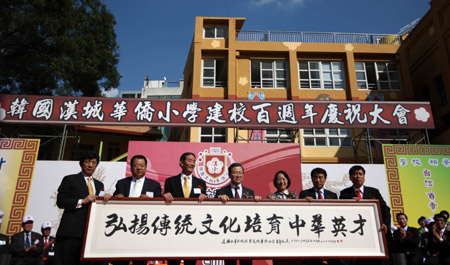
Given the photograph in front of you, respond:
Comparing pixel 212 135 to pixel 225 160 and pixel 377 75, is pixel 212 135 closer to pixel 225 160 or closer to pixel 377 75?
pixel 225 160

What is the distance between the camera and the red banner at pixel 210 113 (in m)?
8.82

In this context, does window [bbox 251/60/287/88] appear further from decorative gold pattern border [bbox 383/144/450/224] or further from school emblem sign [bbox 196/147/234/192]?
decorative gold pattern border [bbox 383/144/450/224]

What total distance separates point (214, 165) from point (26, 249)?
463cm

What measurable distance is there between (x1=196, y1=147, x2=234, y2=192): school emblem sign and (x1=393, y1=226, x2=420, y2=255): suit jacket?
414cm

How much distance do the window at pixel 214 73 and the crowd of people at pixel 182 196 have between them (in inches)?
407

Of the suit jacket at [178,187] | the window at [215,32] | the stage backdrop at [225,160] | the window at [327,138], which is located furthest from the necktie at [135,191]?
the window at [215,32]

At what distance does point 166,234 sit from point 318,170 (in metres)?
2.29

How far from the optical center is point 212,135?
45.2 ft

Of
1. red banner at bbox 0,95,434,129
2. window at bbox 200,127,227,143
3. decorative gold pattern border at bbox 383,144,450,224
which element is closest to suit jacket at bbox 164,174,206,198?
red banner at bbox 0,95,434,129

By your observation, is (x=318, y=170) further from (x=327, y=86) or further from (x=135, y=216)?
(x=327, y=86)

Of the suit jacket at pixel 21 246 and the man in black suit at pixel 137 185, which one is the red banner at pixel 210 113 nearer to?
the suit jacket at pixel 21 246

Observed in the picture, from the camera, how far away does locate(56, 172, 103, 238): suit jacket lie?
126 inches

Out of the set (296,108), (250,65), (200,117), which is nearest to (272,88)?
(250,65)

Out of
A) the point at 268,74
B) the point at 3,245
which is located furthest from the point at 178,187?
the point at 268,74
